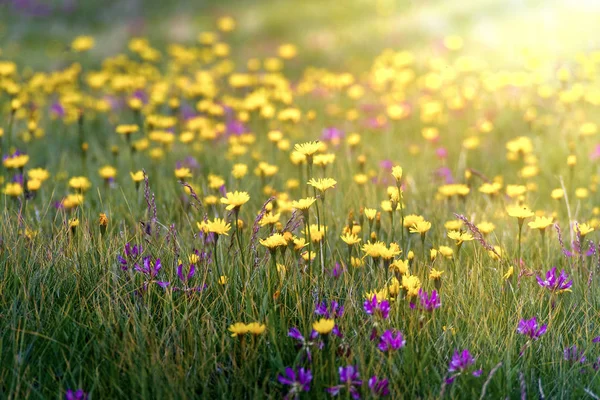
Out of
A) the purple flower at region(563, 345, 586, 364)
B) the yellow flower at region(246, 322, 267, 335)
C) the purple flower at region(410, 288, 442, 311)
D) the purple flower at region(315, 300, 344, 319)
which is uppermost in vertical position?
the yellow flower at region(246, 322, 267, 335)

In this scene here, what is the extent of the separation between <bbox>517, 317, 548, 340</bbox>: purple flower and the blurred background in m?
5.80

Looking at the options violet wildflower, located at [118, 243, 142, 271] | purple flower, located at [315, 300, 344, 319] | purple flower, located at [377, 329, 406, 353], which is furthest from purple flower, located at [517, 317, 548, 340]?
violet wildflower, located at [118, 243, 142, 271]

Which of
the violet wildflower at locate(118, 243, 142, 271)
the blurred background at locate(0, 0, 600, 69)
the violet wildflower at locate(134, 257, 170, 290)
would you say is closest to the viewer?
the violet wildflower at locate(134, 257, 170, 290)

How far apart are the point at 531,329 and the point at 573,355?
0.54 feet

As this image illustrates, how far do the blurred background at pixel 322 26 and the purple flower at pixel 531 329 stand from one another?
19.0 feet

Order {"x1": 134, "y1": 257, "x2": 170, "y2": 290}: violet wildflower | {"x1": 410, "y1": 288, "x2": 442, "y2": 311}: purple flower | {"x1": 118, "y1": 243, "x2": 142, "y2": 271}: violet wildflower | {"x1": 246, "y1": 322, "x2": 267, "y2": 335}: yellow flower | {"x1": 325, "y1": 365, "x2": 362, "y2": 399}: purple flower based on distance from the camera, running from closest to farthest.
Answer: {"x1": 325, "y1": 365, "x2": 362, "y2": 399}: purple flower → {"x1": 246, "y1": 322, "x2": 267, "y2": 335}: yellow flower → {"x1": 410, "y1": 288, "x2": 442, "y2": 311}: purple flower → {"x1": 134, "y1": 257, "x2": 170, "y2": 290}: violet wildflower → {"x1": 118, "y1": 243, "x2": 142, "y2": 271}: violet wildflower

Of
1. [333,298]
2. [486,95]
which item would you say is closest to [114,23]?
[486,95]

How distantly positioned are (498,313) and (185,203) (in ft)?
6.25

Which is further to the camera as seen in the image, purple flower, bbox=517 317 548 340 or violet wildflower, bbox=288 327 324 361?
purple flower, bbox=517 317 548 340

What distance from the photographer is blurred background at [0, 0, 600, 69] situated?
9.18m

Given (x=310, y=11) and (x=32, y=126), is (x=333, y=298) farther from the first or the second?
(x=310, y=11)

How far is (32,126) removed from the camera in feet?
13.6

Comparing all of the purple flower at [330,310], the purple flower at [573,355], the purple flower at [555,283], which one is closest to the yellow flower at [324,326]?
the purple flower at [330,310]

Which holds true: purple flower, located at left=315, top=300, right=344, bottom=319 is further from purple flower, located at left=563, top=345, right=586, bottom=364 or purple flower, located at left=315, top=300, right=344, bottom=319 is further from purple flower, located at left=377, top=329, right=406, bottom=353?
purple flower, located at left=563, top=345, right=586, bottom=364
